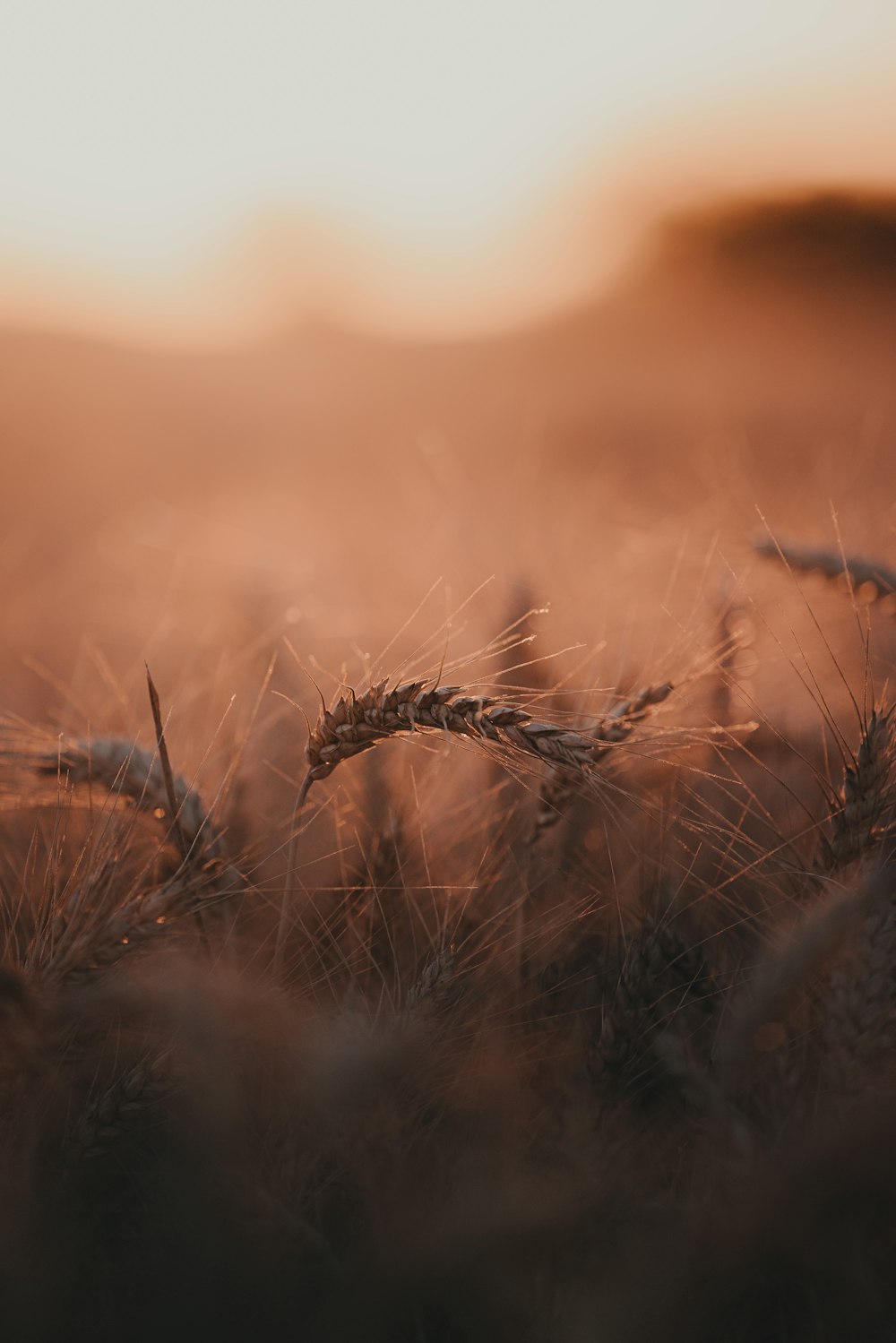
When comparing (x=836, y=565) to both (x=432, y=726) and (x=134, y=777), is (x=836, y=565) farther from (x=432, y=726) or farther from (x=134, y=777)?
(x=134, y=777)

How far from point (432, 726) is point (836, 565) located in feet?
2.73

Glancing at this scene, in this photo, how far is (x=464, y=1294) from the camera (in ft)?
3.88

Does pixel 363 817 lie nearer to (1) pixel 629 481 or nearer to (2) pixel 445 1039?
(2) pixel 445 1039

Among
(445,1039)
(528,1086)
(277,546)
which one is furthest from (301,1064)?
(277,546)

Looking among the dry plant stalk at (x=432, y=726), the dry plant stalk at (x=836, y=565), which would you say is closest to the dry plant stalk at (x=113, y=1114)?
the dry plant stalk at (x=432, y=726)

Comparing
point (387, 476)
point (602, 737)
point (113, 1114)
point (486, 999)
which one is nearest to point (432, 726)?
point (602, 737)

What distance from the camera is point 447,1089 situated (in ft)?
4.25

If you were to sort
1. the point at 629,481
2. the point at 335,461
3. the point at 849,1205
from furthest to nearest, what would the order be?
the point at 335,461, the point at 629,481, the point at 849,1205

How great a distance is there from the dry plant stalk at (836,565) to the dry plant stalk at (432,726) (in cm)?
58

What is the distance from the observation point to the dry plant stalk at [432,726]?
96cm

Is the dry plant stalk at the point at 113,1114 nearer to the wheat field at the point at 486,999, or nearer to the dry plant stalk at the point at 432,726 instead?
the wheat field at the point at 486,999

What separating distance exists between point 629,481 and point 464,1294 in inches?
123

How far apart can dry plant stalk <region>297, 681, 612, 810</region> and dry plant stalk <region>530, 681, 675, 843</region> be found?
21mm

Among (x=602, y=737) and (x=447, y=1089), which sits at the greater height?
(x=602, y=737)
